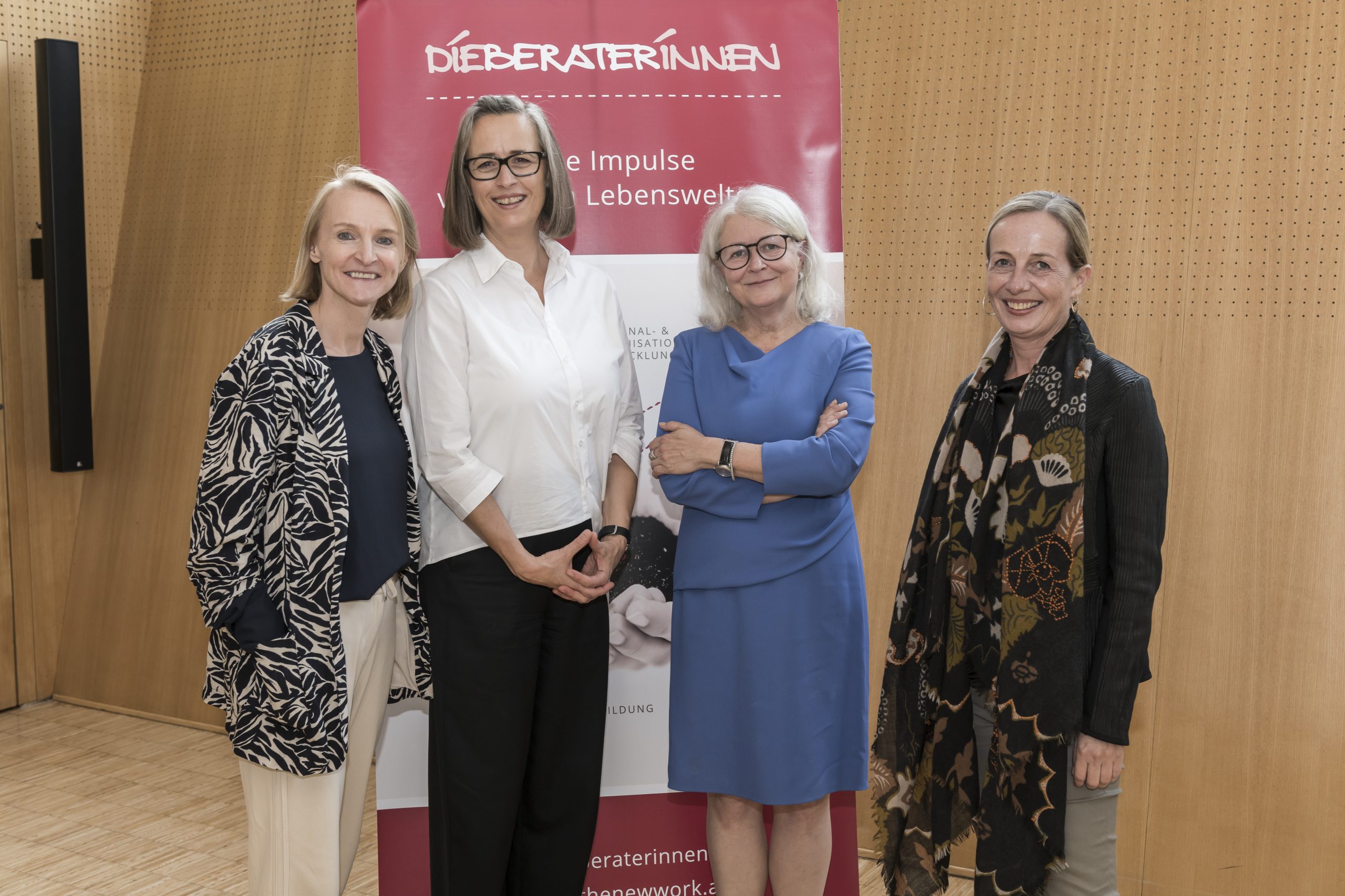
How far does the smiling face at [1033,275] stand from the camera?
1897 mm

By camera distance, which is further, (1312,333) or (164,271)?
(164,271)

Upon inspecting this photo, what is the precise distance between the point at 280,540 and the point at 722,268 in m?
1.11

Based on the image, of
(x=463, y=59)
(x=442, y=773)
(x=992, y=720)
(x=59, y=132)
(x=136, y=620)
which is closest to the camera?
(x=992, y=720)

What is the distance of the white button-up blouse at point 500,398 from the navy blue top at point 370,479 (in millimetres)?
83

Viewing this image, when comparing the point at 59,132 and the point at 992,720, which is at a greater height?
the point at 59,132

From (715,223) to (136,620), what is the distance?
148 inches

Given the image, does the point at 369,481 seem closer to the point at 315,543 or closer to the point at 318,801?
the point at 315,543

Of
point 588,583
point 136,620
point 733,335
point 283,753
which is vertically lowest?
point 136,620

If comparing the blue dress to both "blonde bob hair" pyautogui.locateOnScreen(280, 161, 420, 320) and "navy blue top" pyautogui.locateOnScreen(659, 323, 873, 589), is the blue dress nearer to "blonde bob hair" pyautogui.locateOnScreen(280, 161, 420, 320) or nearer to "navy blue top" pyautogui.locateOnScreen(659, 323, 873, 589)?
"navy blue top" pyautogui.locateOnScreen(659, 323, 873, 589)

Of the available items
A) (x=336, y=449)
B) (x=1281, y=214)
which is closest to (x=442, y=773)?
(x=336, y=449)

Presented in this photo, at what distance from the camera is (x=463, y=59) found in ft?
8.68

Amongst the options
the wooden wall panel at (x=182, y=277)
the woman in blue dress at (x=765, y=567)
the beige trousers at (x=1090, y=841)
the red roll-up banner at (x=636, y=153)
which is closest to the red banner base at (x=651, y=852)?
the red roll-up banner at (x=636, y=153)

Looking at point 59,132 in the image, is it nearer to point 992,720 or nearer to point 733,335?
point 733,335

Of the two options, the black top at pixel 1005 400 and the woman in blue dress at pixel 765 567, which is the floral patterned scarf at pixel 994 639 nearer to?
the black top at pixel 1005 400
